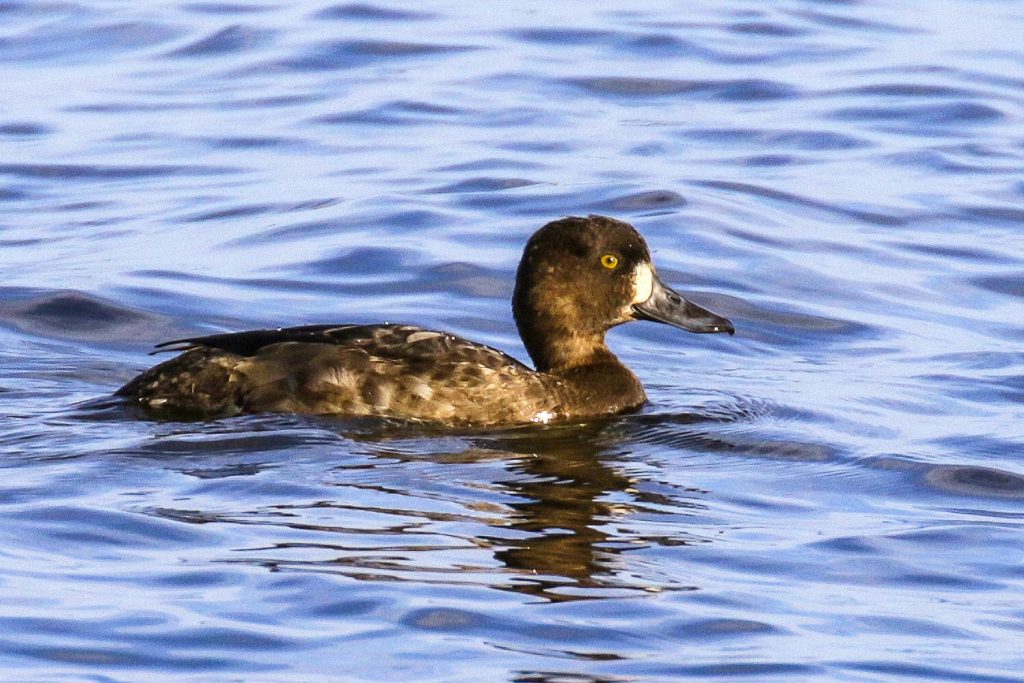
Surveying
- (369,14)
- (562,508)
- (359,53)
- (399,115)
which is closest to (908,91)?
(399,115)

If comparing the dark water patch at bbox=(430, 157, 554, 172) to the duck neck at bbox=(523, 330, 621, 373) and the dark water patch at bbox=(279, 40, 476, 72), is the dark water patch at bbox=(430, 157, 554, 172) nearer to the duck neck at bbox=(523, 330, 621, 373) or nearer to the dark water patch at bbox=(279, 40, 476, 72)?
the dark water patch at bbox=(279, 40, 476, 72)

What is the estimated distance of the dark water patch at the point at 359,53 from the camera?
18469 mm

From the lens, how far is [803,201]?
14.1 metres

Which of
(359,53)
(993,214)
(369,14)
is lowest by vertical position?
(993,214)

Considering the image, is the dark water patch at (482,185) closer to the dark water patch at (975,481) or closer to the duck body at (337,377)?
the duck body at (337,377)

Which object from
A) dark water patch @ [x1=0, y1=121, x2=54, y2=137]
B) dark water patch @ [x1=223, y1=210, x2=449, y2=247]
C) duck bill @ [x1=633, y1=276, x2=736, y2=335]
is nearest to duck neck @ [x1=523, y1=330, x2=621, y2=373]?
duck bill @ [x1=633, y1=276, x2=736, y2=335]

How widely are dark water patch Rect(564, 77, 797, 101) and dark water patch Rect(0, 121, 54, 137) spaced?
14.3ft

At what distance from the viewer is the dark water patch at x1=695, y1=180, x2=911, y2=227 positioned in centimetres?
1367

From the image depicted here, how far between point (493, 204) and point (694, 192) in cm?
140

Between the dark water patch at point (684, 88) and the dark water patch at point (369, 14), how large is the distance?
315 cm

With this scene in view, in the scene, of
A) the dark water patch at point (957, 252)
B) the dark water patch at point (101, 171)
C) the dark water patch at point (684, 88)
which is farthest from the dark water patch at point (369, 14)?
the dark water patch at point (957, 252)

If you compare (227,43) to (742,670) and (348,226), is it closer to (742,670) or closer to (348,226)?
(348,226)

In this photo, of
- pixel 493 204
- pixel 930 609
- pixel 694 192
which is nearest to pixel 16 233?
pixel 493 204

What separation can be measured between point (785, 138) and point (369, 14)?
5856 mm
